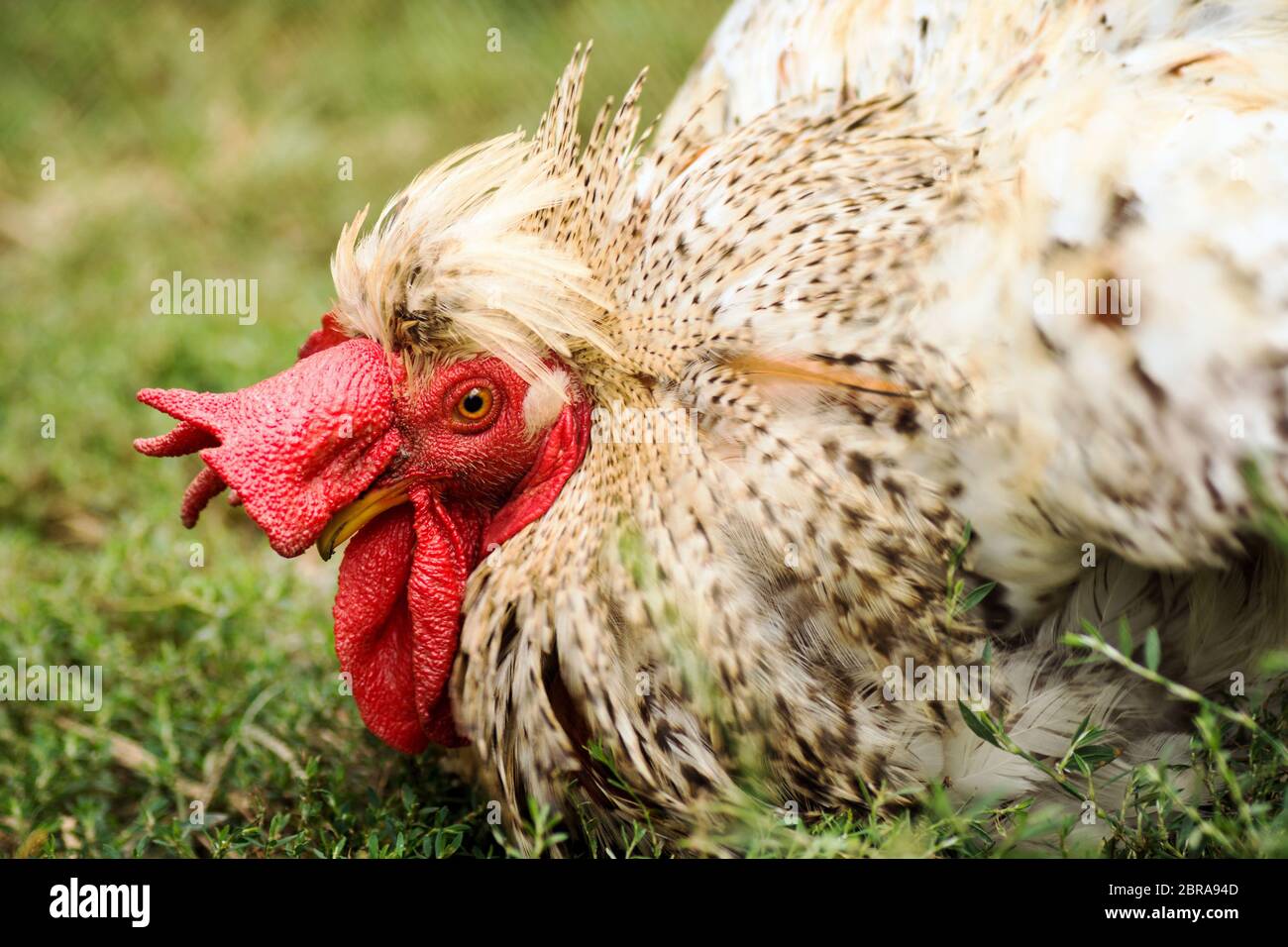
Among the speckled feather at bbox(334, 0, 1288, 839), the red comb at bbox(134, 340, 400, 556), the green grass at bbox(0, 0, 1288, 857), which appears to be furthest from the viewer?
the green grass at bbox(0, 0, 1288, 857)

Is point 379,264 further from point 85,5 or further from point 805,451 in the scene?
point 85,5

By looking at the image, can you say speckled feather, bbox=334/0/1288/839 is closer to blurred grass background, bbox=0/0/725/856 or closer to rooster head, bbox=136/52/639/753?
rooster head, bbox=136/52/639/753

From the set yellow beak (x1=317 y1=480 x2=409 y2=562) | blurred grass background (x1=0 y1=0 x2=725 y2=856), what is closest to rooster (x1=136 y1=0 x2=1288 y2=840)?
yellow beak (x1=317 y1=480 x2=409 y2=562)

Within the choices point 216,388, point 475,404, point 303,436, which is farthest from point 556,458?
point 216,388

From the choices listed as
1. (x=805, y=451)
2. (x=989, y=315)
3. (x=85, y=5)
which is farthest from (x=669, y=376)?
(x=85, y=5)

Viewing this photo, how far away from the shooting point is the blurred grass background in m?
3.12

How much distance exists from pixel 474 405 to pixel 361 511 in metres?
0.30

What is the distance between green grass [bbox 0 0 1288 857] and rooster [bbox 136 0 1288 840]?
0.19 meters

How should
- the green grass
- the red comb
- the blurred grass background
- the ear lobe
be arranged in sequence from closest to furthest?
the red comb
the ear lobe
the green grass
the blurred grass background

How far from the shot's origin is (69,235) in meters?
5.88

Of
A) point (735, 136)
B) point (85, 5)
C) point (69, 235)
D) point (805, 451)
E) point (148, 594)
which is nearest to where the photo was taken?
point (805, 451)

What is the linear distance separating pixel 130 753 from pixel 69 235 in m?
3.36

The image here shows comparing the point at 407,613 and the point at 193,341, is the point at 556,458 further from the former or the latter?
the point at 193,341

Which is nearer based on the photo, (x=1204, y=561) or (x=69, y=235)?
(x=1204, y=561)
